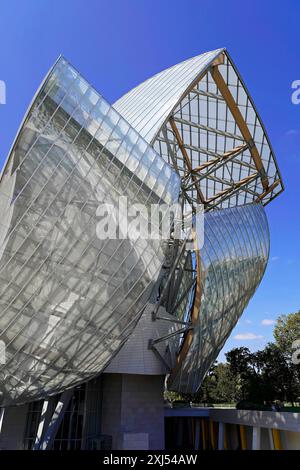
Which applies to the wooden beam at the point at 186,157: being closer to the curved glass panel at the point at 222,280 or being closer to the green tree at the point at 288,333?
the curved glass panel at the point at 222,280

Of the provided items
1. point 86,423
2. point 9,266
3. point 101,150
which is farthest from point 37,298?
point 86,423

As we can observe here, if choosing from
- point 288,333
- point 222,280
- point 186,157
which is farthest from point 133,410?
point 288,333

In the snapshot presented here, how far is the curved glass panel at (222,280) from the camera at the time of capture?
26.1m

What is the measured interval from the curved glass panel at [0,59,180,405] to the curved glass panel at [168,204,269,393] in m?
8.43

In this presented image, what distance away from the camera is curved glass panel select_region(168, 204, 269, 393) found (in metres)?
26.1

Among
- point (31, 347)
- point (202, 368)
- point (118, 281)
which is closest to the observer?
point (31, 347)

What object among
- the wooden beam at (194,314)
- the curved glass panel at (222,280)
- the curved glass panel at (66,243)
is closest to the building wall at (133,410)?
the curved glass panel at (222,280)

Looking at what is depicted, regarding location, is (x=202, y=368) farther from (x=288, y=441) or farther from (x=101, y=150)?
(x=101, y=150)

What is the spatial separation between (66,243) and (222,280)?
50.3ft

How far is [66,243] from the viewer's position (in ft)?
52.4

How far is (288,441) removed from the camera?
24812mm

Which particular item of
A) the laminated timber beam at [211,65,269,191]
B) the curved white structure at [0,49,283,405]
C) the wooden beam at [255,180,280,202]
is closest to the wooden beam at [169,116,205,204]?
the curved white structure at [0,49,283,405]

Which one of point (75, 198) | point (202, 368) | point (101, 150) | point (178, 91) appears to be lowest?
point (202, 368)
